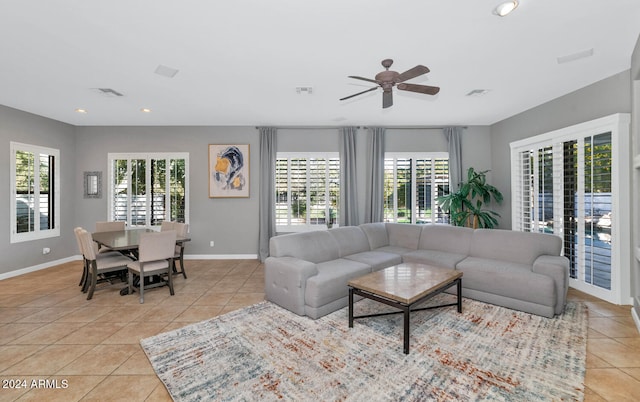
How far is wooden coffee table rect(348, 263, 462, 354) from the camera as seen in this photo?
2510 mm

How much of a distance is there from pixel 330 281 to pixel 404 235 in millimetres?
2219

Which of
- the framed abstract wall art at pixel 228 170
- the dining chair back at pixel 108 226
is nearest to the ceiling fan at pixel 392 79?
the framed abstract wall art at pixel 228 170

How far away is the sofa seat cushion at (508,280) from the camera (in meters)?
3.03

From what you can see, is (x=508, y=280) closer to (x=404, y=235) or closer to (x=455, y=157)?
(x=404, y=235)

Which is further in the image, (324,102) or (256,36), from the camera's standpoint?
(324,102)

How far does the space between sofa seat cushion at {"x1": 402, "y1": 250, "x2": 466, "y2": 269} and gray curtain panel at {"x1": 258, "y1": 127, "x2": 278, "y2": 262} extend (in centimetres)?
293

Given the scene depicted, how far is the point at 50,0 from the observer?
2.16 meters

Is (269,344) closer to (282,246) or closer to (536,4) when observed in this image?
(282,246)

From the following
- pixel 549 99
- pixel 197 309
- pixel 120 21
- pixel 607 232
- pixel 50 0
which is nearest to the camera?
pixel 50 0

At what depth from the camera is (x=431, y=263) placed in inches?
157

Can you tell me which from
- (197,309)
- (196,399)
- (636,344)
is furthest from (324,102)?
(636,344)

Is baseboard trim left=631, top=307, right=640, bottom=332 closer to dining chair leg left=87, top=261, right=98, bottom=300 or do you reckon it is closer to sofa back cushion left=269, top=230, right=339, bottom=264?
sofa back cushion left=269, top=230, right=339, bottom=264

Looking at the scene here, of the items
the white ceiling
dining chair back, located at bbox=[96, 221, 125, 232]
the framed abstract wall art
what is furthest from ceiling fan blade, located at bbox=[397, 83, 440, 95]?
dining chair back, located at bbox=[96, 221, 125, 232]

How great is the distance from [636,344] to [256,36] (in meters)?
4.62
